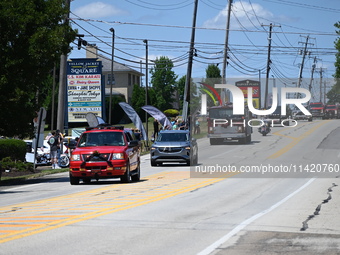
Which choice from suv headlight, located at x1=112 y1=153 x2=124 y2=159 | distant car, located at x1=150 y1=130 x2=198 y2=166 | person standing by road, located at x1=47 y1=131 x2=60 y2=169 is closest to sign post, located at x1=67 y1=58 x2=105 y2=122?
person standing by road, located at x1=47 y1=131 x2=60 y2=169

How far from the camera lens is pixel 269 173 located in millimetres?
30234

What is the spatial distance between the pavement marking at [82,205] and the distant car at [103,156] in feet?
1.84

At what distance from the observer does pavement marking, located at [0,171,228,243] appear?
12.5m

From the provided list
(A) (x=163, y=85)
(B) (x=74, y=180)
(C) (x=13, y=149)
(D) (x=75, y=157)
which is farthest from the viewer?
(A) (x=163, y=85)

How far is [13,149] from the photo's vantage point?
38.4 meters

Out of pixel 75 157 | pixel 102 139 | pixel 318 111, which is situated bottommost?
pixel 75 157

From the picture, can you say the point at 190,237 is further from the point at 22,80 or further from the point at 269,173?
the point at 269,173

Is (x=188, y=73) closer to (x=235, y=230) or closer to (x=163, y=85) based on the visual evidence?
(x=235, y=230)

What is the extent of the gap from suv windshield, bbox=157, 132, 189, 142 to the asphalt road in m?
4.07

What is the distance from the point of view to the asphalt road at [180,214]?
1041 centimetres

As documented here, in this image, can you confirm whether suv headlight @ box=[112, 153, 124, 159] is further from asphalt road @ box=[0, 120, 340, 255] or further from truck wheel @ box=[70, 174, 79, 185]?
truck wheel @ box=[70, 174, 79, 185]

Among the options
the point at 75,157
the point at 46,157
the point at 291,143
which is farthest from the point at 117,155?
the point at 291,143

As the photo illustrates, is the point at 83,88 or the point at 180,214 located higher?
the point at 83,88

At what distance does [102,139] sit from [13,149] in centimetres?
1530
